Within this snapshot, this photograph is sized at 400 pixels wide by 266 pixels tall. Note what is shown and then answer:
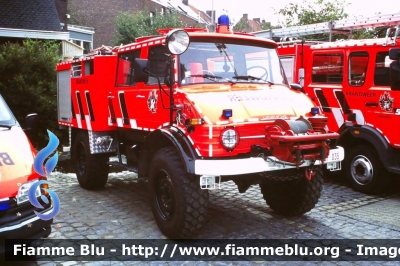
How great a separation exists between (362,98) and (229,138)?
3.64 metres

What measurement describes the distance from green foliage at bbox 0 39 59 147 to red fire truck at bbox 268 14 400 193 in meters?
7.09

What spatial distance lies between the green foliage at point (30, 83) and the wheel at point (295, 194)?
7816 millimetres

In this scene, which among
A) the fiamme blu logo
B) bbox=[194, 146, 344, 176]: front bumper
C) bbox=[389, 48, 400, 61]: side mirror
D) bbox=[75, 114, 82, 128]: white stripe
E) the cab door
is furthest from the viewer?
bbox=[75, 114, 82, 128]: white stripe

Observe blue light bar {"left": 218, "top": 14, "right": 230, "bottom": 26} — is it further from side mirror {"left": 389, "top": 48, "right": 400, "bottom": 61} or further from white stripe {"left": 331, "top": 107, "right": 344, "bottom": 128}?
white stripe {"left": 331, "top": 107, "right": 344, "bottom": 128}

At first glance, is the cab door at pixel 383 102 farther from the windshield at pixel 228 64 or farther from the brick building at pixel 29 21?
the brick building at pixel 29 21

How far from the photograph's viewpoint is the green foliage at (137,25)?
3156cm

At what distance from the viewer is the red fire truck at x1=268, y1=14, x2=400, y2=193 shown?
6.96 meters

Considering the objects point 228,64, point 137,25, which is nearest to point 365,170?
point 228,64

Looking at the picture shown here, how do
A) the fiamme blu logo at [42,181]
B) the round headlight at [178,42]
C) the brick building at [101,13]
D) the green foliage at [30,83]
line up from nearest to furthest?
the fiamme blu logo at [42,181] → the round headlight at [178,42] → the green foliage at [30,83] → the brick building at [101,13]

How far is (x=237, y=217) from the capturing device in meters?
6.16

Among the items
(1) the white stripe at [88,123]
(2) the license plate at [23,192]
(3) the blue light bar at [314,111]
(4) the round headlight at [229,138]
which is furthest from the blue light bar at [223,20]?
(2) the license plate at [23,192]

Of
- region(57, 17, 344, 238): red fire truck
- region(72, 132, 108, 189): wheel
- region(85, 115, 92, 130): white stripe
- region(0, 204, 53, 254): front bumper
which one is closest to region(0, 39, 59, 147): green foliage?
region(72, 132, 108, 189): wheel

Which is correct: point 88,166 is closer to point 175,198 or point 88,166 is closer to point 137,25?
point 175,198

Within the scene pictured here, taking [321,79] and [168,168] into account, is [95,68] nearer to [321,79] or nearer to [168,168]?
[168,168]
